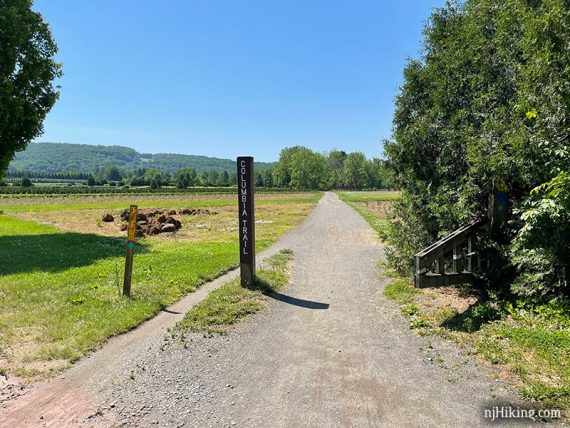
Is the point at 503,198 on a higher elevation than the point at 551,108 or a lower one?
lower

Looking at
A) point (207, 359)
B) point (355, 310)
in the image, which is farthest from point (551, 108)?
point (207, 359)

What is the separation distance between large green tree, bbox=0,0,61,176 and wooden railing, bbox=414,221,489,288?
2144 centimetres

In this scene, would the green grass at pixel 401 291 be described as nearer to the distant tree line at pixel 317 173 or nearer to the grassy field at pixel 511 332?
the grassy field at pixel 511 332

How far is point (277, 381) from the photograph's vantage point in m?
4.69

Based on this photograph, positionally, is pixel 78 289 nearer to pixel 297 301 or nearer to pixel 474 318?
pixel 297 301

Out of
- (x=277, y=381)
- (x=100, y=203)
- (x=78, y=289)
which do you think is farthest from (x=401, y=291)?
(x=100, y=203)

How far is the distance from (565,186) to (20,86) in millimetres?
25518

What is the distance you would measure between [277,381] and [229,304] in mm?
3147

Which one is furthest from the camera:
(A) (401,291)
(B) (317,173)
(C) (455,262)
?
(B) (317,173)

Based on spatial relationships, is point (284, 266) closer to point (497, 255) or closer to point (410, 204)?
point (410, 204)

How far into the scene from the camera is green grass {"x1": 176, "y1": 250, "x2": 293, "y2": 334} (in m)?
6.65

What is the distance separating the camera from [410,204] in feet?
31.4

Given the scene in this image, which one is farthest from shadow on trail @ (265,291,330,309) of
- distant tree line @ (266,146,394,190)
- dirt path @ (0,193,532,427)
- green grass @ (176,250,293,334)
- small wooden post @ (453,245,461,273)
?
distant tree line @ (266,146,394,190)

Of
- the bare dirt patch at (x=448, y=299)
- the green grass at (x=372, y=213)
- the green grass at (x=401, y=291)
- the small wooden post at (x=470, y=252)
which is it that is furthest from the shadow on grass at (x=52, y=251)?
the small wooden post at (x=470, y=252)
